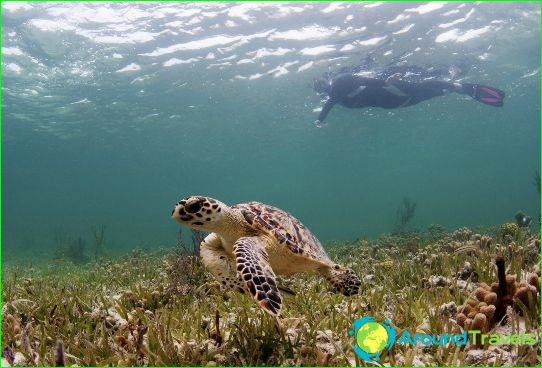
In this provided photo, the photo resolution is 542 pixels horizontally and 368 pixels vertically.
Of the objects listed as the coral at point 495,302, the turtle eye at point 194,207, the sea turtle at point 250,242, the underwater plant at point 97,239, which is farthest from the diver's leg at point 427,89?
the turtle eye at point 194,207

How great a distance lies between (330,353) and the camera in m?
2.82

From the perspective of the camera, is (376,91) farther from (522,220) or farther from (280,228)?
(280,228)

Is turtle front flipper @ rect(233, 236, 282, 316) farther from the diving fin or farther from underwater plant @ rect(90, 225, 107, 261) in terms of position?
the diving fin

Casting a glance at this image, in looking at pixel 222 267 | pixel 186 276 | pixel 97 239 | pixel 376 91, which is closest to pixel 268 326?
pixel 222 267

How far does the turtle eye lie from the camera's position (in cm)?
350

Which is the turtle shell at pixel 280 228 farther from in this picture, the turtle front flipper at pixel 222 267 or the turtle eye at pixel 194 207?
the turtle eye at pixel 194 207

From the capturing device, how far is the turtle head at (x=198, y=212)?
3.47 metres

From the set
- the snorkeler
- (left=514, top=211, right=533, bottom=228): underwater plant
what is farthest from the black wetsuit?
(left=514, top=211, right=533, bottom=228): underwater plant

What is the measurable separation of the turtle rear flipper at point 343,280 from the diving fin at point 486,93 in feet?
52.3

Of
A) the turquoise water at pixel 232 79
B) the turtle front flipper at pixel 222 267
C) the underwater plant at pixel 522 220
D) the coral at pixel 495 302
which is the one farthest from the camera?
the turquoise water at pixel 232 79

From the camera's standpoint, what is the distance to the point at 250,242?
354cm

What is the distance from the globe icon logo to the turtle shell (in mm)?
1135

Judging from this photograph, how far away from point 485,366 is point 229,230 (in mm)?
2630

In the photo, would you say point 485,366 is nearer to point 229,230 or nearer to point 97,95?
point 229,230
